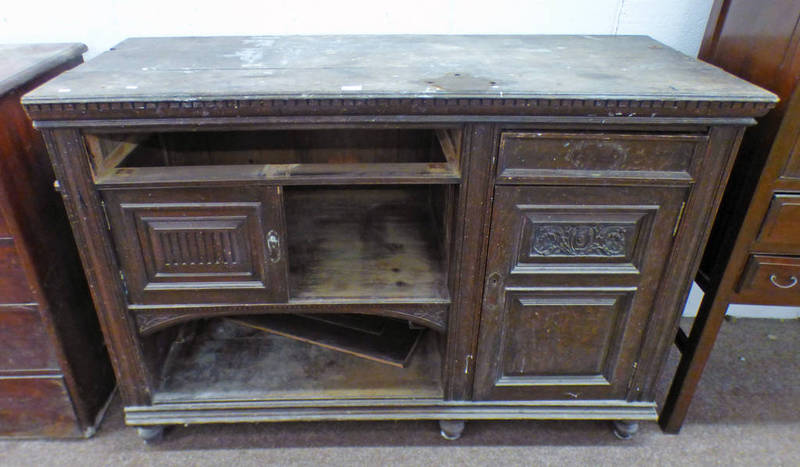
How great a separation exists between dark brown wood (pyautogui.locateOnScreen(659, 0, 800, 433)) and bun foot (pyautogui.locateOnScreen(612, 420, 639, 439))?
171 millimetres

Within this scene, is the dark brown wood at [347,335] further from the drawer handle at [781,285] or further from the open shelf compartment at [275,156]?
the drawer handle at [781,285]

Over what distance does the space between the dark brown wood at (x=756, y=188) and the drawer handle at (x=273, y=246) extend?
3.24 ft

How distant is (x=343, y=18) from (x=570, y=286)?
36.6 inches

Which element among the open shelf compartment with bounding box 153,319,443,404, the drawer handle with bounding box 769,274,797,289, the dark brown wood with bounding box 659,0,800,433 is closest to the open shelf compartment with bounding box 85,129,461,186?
the open shelf compartment with bounding box 153,319,443,404

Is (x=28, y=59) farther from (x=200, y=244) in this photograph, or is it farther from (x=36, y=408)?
(x=36, y=408)

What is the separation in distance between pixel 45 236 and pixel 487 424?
47.1 inches

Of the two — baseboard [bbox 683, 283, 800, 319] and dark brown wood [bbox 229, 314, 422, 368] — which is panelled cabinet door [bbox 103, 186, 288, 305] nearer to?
dark brown wood [bbox 229, 314, 422, 368]

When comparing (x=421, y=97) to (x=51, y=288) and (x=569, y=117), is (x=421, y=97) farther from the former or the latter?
(x=51, y=288)

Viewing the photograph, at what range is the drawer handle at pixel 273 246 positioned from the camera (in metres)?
1.11

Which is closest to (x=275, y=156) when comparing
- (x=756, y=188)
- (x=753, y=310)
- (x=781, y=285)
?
(x=756, y=188)

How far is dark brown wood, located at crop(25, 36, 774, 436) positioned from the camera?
99 centimetres

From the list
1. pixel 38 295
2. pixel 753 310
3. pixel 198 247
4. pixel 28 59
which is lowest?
pixel 753 310

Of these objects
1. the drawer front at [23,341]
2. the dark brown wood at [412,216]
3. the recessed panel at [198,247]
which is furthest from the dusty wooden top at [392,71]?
the drawer front at [23,341]

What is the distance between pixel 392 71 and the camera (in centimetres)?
110
